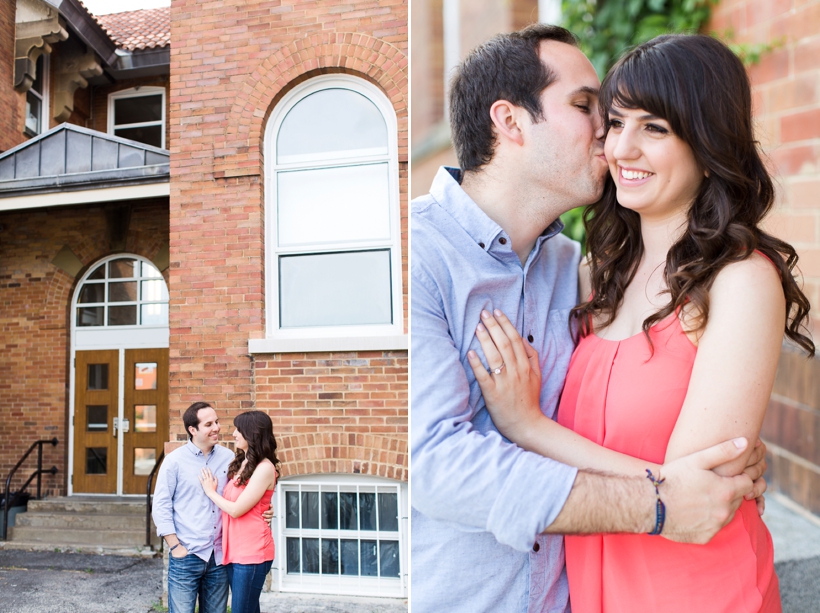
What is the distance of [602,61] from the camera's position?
2.08 meters

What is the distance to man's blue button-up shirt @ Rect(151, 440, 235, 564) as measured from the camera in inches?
118

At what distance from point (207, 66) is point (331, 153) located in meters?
0.94

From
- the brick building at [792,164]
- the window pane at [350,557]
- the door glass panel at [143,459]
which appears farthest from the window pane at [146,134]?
the brick building at [792,164]

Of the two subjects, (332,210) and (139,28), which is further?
(139,28)

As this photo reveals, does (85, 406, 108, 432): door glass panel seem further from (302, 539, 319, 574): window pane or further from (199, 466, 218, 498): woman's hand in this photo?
(199, 466, 218, 498): woman's hand

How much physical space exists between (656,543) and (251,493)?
2.07 metres

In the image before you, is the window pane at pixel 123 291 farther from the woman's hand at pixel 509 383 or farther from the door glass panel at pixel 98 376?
the woman's hand at pixel 509 383

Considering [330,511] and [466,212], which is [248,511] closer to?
[330,511]

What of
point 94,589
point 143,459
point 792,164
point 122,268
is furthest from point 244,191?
point 143,459

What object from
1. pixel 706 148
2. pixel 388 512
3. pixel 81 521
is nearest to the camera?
pixel 706 148

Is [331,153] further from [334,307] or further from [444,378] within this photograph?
[444,378]

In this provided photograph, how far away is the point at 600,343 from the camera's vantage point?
1079 millimetres

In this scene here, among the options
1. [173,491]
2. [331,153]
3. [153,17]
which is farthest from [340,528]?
[153,17]

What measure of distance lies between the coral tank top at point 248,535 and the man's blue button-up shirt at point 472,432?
6.10 ft
